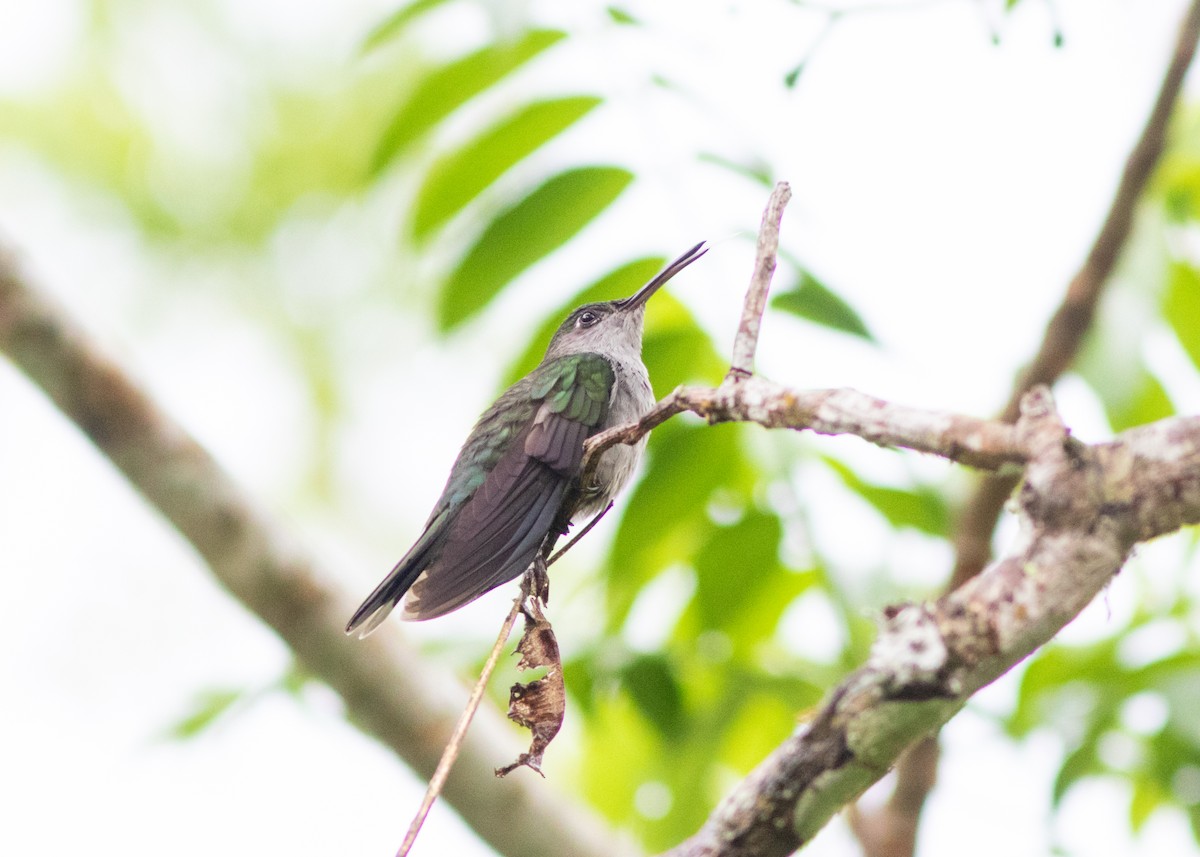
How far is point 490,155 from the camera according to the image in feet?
15.1

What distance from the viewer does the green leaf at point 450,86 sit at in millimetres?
4660

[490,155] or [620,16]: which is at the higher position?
[620,16]

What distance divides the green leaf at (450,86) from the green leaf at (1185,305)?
106 inches

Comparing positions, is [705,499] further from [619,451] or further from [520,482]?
[520,482]

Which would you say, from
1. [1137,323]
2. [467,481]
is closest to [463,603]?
[467,481]

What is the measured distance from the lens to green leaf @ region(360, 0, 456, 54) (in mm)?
4703

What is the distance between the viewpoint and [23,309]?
4531 mm

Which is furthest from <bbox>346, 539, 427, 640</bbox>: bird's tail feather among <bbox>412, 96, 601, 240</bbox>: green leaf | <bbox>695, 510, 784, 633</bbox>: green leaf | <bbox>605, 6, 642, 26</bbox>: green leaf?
<bbox>605, 6, 642, 26</bbox>: green leaf

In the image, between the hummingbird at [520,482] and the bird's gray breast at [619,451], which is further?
the bird's gray breast at [619,451]

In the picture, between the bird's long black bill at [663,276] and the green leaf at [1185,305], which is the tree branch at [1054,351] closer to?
the green leaf at [1185,305]

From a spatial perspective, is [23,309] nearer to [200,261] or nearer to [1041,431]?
[1041,431]

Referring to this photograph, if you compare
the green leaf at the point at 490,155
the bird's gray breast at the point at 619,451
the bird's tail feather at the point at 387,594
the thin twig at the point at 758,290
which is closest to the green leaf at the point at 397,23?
the green leaf at the point at 490,155

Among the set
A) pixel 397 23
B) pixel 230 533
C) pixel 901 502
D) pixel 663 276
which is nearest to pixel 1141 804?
pixel 901 502

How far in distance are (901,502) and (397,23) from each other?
279 centimetres
